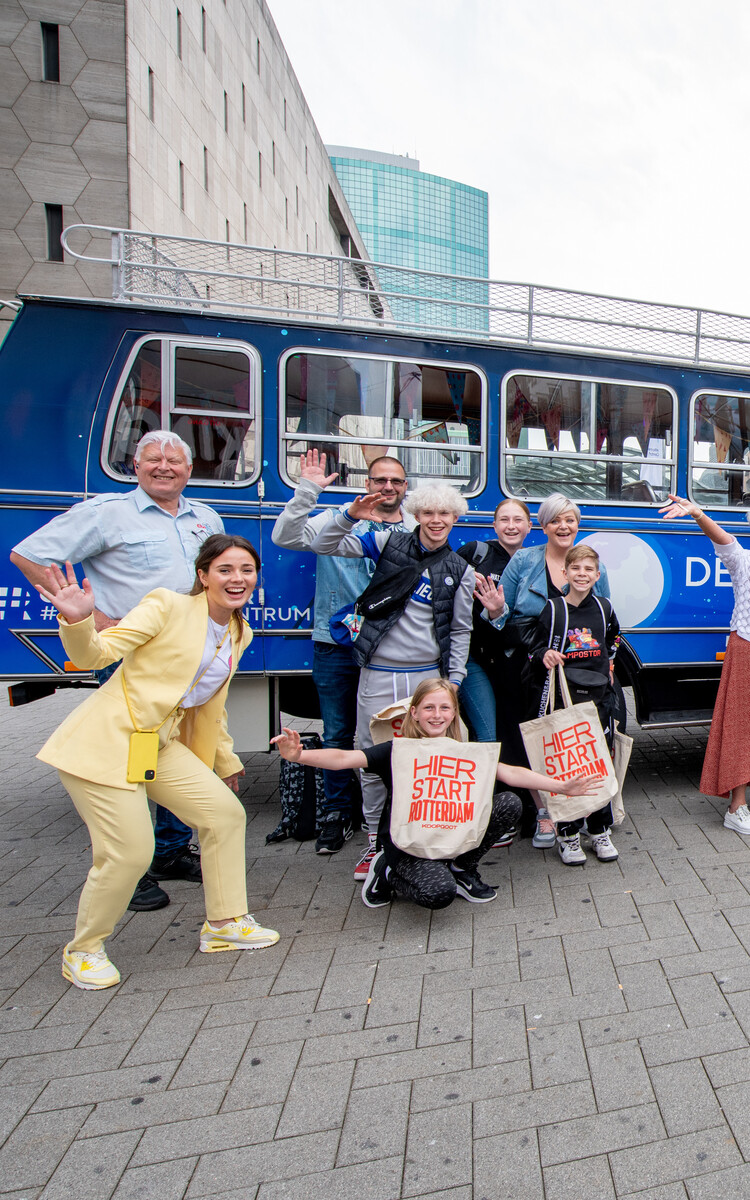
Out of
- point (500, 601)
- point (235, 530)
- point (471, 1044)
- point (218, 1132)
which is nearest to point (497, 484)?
point (500, 601)

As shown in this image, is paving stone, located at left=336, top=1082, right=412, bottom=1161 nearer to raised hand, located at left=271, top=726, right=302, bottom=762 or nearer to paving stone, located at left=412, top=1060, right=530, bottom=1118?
paving stone, located at left=412, top=1060, right=530, bottom=1118

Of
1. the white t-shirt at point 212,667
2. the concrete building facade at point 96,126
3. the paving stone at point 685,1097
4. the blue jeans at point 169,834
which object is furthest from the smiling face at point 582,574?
the concrete building facade at point 96,126

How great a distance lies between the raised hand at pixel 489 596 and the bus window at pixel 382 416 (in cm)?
81

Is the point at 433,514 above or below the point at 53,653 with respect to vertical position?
above

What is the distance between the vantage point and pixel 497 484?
4.72m

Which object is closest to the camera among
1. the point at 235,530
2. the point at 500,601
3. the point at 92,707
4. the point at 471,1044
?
the point at 471,1044

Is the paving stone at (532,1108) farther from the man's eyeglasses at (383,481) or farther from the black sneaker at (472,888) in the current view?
the man's eyeglasses at (383,481)

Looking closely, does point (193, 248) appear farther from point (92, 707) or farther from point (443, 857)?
point (443, 857)

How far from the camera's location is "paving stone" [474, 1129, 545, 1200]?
1.99 m

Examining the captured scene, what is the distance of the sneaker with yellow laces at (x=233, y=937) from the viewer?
3227 mm

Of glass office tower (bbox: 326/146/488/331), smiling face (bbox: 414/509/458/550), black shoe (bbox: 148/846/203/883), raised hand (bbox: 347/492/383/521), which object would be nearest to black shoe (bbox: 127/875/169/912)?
black shoe (bbox: 148/846/203/883)

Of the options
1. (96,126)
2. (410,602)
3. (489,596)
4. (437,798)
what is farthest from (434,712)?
(96,126)

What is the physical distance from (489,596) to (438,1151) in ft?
8.19

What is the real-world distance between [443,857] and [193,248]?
3612mm
